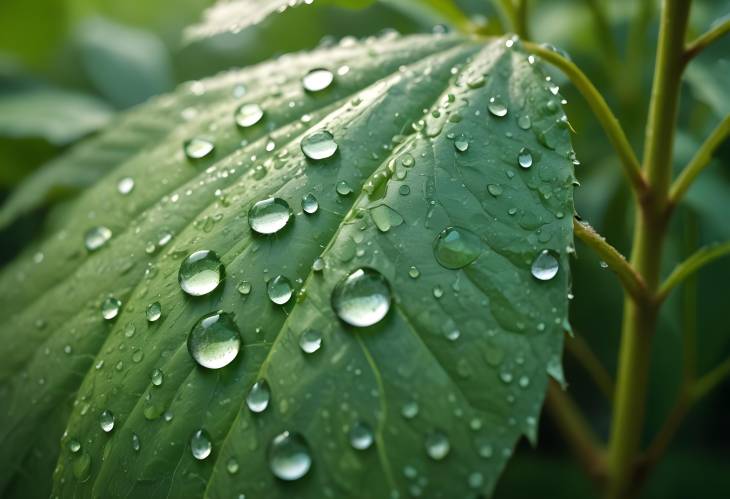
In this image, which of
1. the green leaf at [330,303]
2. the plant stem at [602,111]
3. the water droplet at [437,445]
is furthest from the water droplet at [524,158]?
the water droplet at [437,445]

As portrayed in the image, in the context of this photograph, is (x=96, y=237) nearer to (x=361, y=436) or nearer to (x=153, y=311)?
(x=153, y=311)

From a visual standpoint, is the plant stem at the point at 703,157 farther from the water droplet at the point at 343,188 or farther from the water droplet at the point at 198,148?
the water droplet at the point at 198,148

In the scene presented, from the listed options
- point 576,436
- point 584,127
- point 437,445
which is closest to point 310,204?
point 437,445

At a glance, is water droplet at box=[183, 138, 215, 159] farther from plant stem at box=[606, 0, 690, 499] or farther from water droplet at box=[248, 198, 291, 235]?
plant stem at box=[606, 0, 690, 499]

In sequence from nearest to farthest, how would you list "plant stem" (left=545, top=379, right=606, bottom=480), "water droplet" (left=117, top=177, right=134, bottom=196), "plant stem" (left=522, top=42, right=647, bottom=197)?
1. "plant stem" (left=522, top=42, right=647, bottom=197)
2. "water droplet" (left=117, top=177, right=134, bottom=196)
3. "plant stem" (left=545, top=379, right=606, bottom=480)

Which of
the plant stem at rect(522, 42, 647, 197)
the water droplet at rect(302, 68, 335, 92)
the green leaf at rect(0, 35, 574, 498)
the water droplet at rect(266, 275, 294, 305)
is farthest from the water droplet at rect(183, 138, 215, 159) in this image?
the plant stem at rect(522, 42, 647, 197)

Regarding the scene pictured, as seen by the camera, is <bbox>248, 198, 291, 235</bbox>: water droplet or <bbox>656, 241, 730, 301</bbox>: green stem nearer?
<bbox>248, 198, 291, 235</bbox>: water droplet

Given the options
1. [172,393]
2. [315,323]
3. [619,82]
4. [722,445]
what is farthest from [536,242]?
[722,445]
